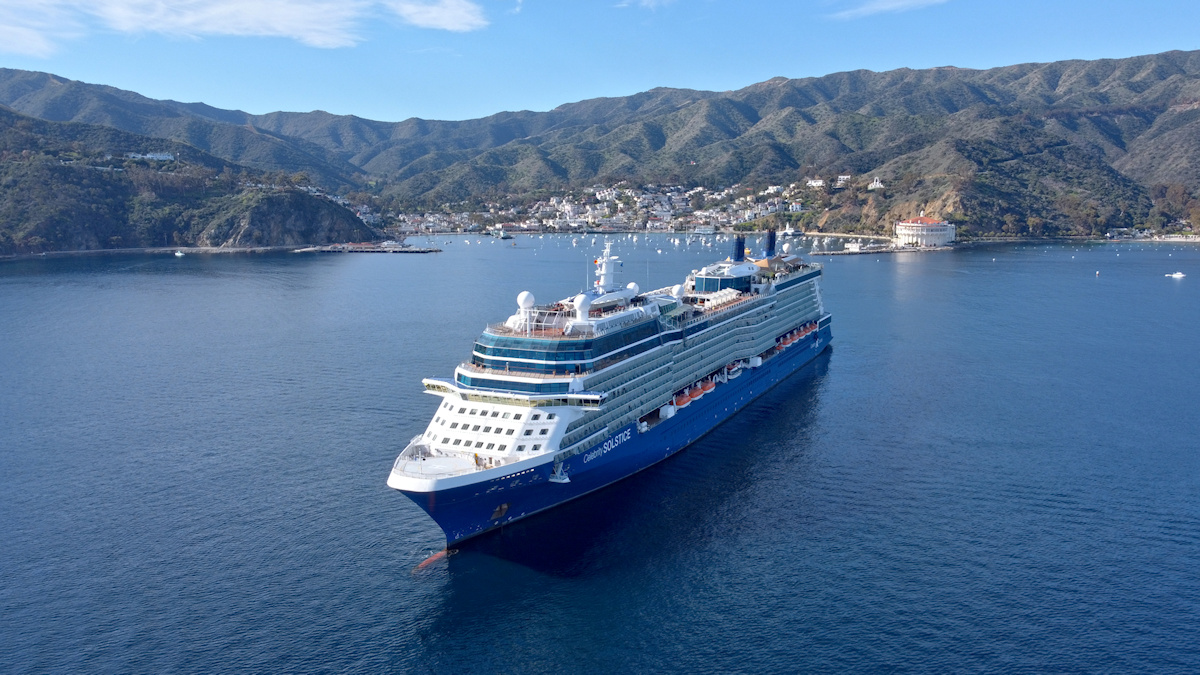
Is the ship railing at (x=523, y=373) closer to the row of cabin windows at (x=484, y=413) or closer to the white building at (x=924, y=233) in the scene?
the row of cabin windows at (x=484, y=413)

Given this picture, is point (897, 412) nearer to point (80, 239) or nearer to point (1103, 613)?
point (1103, 613)

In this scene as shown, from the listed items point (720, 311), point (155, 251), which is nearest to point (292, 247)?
point (155, 251)

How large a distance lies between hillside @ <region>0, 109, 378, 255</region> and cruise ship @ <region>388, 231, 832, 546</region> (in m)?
132

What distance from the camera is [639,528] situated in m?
29.1

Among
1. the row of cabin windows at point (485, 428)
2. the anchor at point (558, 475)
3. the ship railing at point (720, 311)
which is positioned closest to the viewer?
the row of cabin windows at point (485, 428)

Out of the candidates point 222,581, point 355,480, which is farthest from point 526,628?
point 355,480

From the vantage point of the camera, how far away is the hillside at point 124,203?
433 ft

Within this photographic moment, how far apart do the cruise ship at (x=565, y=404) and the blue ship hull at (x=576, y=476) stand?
0.18 ft

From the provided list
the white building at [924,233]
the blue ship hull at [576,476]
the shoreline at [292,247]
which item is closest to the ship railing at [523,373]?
the blue ship hull at [576,476]

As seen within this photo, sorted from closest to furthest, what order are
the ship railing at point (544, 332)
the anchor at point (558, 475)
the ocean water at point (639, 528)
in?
the ocean water at point (639, 528), the anchor at point (558, 475), the ship railing at point (544, 332)

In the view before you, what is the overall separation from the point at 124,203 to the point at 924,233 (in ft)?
504

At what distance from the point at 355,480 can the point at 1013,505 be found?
90.5ft

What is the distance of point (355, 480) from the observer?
33.4 metres

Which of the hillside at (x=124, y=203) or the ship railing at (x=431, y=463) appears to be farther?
the hillside at (x=124, y=203)
